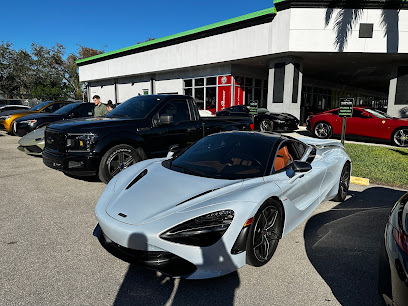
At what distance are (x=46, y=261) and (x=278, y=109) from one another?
16.3 m

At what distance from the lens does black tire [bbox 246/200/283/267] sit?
2523mm

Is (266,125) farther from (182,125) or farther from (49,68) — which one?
(49,68)

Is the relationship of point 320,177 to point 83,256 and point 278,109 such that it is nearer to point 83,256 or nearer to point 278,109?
point 83,256

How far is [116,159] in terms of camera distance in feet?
17.5

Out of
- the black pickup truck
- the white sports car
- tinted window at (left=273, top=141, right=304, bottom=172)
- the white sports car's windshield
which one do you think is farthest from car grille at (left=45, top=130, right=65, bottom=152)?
tinted window at (left=273, top=141, right=304, bottom=172)

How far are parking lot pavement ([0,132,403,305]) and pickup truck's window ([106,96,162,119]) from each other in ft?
7.70

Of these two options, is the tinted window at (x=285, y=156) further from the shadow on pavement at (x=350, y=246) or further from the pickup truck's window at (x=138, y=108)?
the pickup truck's window at (x=138, y=108)

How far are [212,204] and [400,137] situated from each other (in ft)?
37.1

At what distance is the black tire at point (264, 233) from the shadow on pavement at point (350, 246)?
50cm

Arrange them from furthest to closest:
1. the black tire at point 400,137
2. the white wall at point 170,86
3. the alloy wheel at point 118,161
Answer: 1. the white wall at point 170,86
2. the black tire at point 400,137
3. the alloy wheel at point 118,161

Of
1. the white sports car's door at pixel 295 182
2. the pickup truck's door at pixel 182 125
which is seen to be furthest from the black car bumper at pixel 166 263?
the pickup truck's door at pixel 182 125

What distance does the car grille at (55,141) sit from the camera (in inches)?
199

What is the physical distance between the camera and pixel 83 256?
2.87m

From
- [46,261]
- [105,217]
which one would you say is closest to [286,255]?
[105,217]
